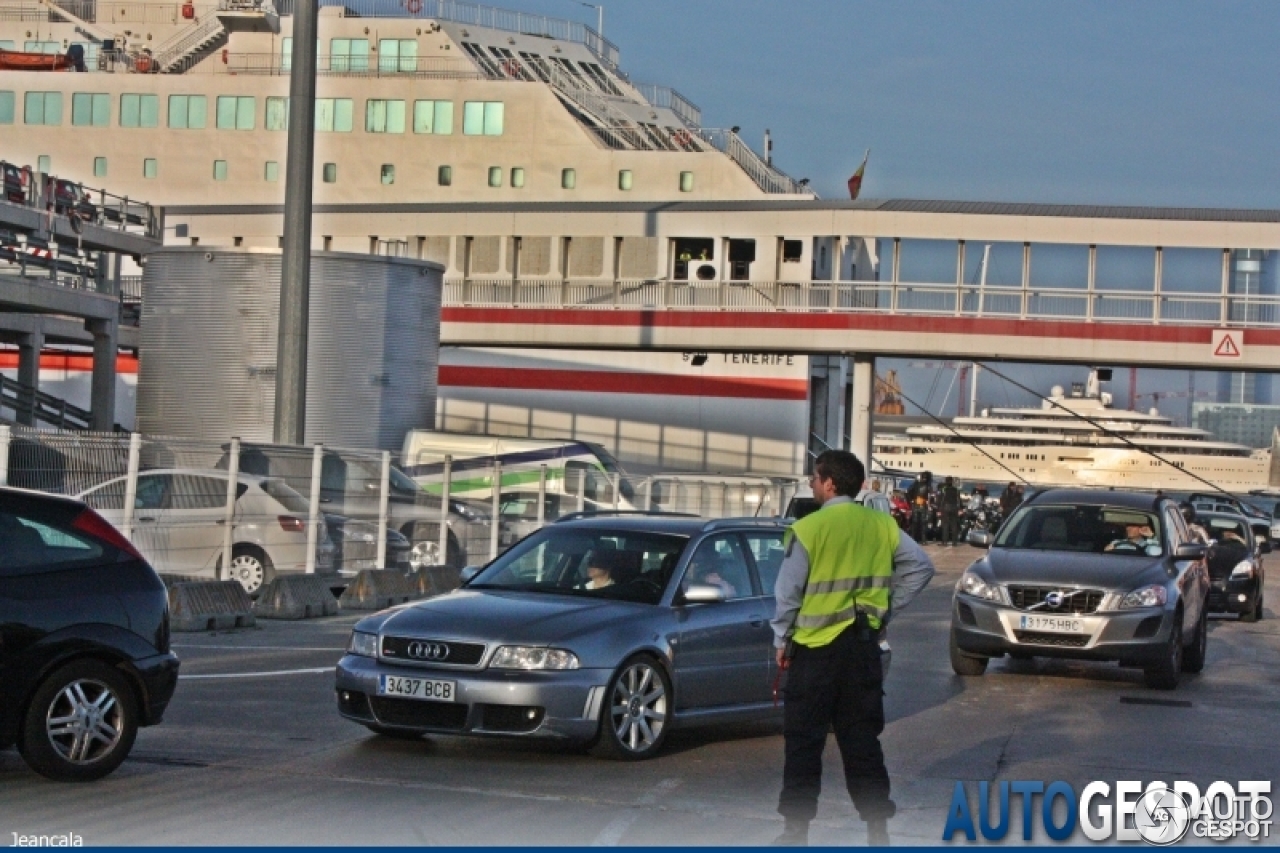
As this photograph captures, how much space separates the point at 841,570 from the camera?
8.00m

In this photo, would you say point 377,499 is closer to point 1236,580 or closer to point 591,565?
point 1236,580

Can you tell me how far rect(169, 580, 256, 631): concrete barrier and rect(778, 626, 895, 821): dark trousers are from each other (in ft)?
34.5

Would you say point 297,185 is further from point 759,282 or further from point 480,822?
point 759,282

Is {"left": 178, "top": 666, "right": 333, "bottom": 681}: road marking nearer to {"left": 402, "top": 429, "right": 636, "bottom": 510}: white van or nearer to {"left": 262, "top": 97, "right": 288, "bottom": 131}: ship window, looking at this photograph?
{"left": 402, "top": 429, "right": 636, "bottom": 510}: white van

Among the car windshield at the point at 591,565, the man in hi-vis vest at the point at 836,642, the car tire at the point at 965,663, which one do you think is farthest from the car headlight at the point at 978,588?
the man in hi-vis vest at the point at 836,642

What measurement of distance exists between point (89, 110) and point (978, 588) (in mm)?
53214

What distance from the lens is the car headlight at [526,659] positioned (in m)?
10.2

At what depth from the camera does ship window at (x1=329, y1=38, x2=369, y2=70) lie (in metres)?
63.6

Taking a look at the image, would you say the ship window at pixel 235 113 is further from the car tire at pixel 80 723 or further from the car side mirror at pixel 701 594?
the car tire at pixel 80 723

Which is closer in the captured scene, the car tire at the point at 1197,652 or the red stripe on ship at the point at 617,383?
the car tire at the point at 1197,652

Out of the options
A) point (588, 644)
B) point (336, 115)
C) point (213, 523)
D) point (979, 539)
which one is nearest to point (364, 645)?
point (588, 644)

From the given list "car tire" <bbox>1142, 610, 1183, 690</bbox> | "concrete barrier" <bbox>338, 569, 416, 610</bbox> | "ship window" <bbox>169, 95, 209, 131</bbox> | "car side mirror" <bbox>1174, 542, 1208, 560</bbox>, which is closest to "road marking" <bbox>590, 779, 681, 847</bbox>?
"car tire" <bbox>1142, 610, 1183, 690</bbox>

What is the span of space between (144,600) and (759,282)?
39485mm

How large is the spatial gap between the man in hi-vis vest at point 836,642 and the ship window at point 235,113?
56.7 meters
